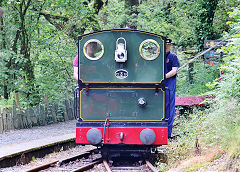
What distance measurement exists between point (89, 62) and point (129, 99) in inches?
43.9

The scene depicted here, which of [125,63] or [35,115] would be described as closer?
[125,63]

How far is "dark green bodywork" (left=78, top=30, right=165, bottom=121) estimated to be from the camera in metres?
7.50

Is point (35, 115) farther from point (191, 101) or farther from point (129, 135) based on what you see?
point (129, 135)

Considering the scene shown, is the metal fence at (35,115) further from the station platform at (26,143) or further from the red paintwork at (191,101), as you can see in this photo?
the red paintwork at (191,101)

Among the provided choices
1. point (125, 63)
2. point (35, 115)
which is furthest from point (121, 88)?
point (35, 115)

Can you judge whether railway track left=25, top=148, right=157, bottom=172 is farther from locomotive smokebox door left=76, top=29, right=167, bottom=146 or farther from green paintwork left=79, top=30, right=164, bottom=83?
green paintwork left=79, top=30, right=164, bottom=83

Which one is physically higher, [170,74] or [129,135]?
[170,74]

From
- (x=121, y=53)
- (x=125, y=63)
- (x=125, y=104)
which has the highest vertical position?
(x=121, y=53)

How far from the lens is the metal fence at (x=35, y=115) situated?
12836 millimetres

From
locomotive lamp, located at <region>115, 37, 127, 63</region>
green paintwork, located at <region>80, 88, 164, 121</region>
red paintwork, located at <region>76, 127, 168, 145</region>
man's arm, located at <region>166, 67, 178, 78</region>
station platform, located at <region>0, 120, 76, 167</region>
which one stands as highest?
locomotive lamp, located at <region>115, 37, 127, 63</region>

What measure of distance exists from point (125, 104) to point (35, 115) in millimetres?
8047

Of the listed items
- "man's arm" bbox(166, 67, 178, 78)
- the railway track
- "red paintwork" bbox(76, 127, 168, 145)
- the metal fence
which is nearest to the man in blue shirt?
"man's arm" bbox(166, 67, 178, 78)

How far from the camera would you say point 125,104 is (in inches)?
297

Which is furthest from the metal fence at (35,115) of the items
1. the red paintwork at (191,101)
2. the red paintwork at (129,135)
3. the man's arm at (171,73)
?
the man's arm at (171,73)
